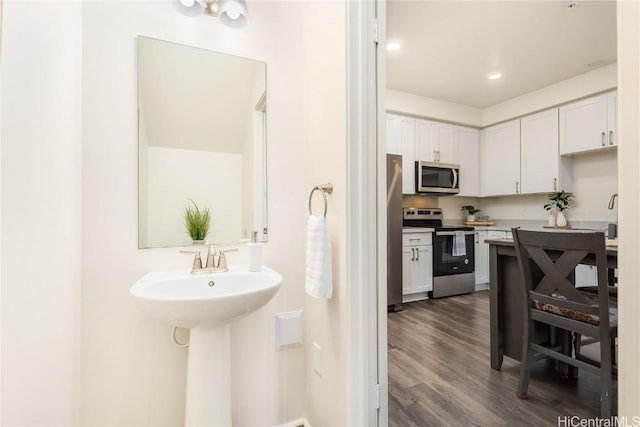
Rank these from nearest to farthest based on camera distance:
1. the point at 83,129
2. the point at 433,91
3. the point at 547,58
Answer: the point at 83,129
the point at 547,58
the point at 433,91

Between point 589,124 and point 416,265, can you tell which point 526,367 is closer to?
point 416,265

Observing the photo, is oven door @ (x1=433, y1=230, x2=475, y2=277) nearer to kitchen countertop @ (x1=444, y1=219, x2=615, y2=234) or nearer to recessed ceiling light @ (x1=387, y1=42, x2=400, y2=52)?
kitchen countertop @ (x1=444, y1=219, x2=615, y2=234)

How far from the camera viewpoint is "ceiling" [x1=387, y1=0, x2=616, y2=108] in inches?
84.6

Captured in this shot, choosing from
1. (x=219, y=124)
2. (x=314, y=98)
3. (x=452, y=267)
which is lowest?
(x=452, y=267)

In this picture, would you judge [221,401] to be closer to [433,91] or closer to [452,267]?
[452,267]

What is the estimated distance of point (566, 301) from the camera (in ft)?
4.72

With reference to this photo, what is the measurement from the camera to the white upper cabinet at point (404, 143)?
11.9ft

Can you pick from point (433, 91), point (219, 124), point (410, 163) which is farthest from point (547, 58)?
point (219, 124)

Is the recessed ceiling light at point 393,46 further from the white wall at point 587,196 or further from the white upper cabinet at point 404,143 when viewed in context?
the white wall at point 587,196

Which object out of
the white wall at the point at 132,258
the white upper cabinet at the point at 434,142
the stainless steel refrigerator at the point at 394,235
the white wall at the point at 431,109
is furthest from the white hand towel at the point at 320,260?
the white upper cabinet at the point at 434,142

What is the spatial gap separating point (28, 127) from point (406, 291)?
3.31 m

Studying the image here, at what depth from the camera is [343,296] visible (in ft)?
3.87

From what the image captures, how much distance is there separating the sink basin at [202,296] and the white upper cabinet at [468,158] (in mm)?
3729

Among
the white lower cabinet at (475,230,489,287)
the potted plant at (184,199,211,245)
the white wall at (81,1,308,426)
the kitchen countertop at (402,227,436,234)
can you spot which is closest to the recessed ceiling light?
the white wall at (81,1,308,426)
